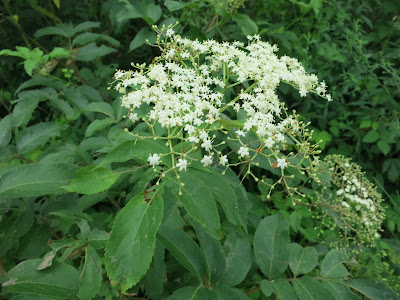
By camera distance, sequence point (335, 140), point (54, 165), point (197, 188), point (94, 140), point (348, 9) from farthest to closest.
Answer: point (348, 9)
point (335, 140)
point (94, 140)
point (54, 165)
point (197, 188)

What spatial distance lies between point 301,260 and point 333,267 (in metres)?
0.19

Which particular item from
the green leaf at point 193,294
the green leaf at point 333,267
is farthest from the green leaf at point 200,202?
the green leaf at point 333,267

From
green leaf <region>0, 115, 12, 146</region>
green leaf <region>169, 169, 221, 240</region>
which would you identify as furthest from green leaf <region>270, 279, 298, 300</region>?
green leaf <region>0, 115, 12, 146</region>

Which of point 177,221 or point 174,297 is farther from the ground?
point 177,221

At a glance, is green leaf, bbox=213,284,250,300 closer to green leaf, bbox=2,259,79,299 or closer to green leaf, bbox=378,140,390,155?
green leaf, bbox=2,259,79,299

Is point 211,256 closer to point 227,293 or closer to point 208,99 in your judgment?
point 227,293

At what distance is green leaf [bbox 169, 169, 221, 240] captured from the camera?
3.61 ft

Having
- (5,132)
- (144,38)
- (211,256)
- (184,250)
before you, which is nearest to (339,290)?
(211,256)

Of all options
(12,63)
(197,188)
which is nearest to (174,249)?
(197,188)

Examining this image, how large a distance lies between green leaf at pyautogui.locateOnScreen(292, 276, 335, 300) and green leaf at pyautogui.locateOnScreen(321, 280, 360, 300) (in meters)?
0.10

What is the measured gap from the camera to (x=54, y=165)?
4.29 feet

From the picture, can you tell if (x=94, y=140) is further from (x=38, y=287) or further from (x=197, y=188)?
(x=197, y=188)

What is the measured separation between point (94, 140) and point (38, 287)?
3.24ft

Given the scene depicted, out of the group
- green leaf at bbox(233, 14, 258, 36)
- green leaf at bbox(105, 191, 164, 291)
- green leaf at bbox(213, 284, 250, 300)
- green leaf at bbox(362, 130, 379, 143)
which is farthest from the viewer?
green leaf at bbox(362, 130, 379, 143)
